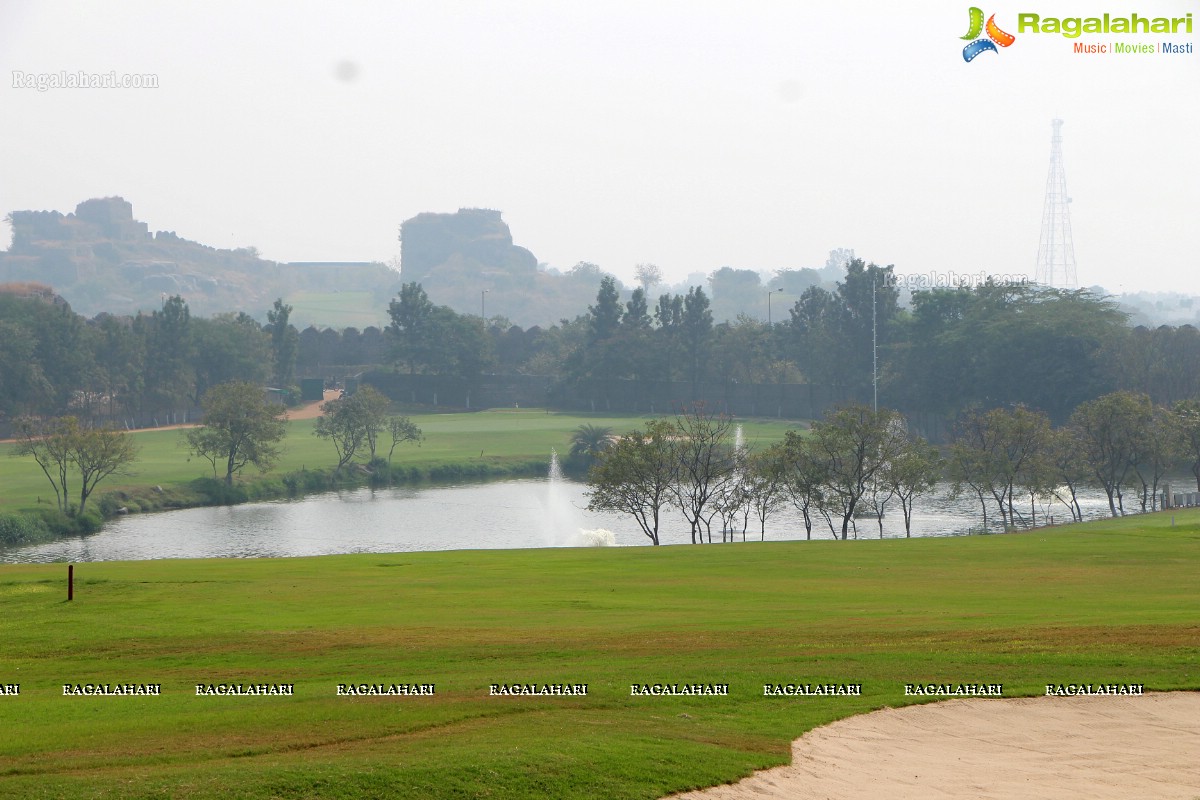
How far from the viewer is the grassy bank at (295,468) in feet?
235

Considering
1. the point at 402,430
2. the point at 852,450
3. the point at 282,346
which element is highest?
the point at 282,346

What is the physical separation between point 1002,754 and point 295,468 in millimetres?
82406

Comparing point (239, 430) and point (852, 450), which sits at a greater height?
point (239, 430)

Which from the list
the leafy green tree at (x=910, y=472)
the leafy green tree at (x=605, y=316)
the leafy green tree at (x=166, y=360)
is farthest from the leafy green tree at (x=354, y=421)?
the leafy green tree at (x=605, y=316)

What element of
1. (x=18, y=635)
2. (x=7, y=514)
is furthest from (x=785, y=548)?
(x=7, y=514)

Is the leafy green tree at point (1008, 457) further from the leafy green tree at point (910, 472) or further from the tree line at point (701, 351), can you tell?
the tree line at point (701, 351)

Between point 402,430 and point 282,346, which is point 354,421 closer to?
point 402,430

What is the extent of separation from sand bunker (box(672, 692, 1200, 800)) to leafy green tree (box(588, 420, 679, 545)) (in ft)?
138

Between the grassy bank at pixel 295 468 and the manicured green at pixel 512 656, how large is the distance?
41.9m

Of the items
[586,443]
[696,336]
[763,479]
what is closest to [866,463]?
[763,479]

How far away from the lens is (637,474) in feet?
196

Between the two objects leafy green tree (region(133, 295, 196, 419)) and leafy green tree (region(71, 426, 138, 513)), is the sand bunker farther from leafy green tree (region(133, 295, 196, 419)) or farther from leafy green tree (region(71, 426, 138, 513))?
leafy green tree (region(133, 295, 196, 419))

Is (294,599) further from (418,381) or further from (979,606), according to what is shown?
(418,381)

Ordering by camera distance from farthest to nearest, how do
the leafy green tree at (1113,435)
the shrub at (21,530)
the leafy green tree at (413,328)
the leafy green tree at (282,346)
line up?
the leafy green tree at (413,328), the leafy green tree at (282,346), the leafy green tree at (1113,435), the shrub at (21,530)
